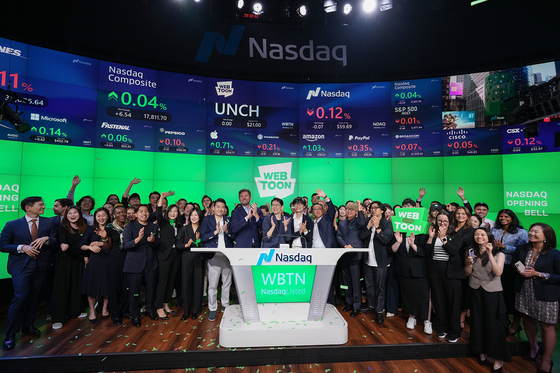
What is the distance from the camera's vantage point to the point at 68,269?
385cm

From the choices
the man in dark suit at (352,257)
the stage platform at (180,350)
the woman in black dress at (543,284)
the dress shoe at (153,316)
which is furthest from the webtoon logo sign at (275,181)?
the woman in black dress at (543,284)

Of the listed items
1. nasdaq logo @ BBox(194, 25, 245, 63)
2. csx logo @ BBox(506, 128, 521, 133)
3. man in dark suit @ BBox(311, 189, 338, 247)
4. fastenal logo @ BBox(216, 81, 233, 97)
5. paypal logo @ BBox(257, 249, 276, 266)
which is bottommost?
paypal logo @ BBox(257, 249, 276, 266)

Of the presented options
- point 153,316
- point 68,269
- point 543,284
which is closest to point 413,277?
point 543,284

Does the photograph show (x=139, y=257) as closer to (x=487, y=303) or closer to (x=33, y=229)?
(x=33, y=229)

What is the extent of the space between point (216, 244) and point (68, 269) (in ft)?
6.53

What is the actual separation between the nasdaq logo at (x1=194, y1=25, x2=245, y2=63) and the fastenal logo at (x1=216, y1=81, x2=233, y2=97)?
662 mm

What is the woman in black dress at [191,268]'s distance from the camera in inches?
158

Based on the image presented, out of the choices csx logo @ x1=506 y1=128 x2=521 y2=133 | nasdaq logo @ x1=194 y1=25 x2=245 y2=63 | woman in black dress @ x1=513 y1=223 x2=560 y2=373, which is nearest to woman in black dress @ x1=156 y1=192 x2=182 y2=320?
woman in black dress @ x1=513 y1=223 x2=560 y2=373

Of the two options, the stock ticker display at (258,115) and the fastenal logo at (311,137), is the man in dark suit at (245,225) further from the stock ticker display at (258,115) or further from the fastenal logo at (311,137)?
the fastenal logo at (311,137)

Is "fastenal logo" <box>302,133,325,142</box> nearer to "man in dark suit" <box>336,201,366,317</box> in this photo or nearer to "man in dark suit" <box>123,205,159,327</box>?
"man in dark suit" <box>336,201,366,317</box>

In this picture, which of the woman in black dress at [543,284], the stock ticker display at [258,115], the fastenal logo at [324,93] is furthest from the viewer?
the fastenal logo at [324,93]

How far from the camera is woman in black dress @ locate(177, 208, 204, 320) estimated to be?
402 cm

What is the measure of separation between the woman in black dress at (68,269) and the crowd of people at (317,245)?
0.01 m

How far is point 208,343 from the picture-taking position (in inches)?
129
